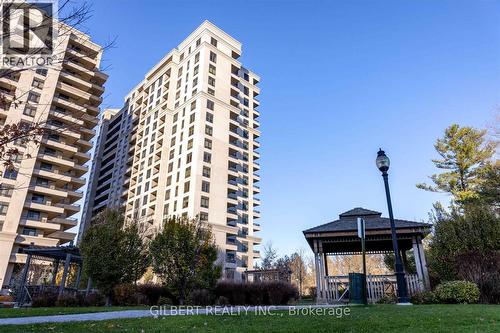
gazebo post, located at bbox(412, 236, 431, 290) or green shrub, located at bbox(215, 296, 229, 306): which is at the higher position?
gazebo post, located at bbox(412, 236, 431, 290)

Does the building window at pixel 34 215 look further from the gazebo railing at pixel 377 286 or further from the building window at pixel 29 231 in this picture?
the gazebo railing at pixel 377 286

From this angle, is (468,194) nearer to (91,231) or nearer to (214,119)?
(91,231)

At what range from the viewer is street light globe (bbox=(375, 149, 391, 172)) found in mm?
12008

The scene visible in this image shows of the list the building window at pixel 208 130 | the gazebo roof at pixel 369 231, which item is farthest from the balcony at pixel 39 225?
the gazebo roof at pixel 369 231

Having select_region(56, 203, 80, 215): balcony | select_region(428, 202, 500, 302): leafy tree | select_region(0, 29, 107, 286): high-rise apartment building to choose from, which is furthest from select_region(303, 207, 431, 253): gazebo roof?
select_region(56, 203, 80, 215): balcony

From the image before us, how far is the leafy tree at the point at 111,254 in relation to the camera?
18.4 m

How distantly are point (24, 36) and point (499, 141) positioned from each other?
39382mm

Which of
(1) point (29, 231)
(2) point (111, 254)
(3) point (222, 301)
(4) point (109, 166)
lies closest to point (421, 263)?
(3) point (222, 301)

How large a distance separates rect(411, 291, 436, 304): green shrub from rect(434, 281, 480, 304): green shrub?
0.33 metres

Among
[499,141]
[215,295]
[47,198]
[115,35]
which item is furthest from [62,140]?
[499,141]

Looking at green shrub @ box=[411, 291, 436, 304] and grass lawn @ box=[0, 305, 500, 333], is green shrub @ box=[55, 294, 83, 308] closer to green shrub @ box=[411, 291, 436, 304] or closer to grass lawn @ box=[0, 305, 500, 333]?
grass lawn @ box=[0, 305, 500, 333]

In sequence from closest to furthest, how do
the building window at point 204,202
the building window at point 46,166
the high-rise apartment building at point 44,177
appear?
the high-rise apartment building at point 44,177, the building window at point 204,202, the building window at point 46,166

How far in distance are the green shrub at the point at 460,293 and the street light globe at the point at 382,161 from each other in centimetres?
548

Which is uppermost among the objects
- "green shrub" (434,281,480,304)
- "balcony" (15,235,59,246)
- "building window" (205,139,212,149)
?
"building window" (205,139,212,149)
